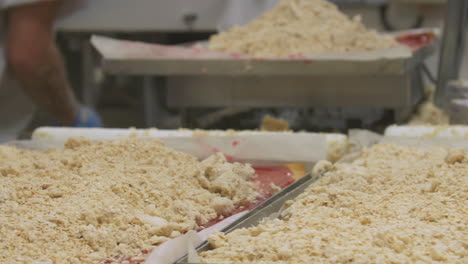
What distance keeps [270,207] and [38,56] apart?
177 cm

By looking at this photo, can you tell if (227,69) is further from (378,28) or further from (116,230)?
(378,28)

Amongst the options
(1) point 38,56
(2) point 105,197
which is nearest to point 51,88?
(1) point 38,56

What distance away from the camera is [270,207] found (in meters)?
0.99

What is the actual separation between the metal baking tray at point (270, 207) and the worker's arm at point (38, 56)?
5.46 feet

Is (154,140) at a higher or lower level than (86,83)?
higher

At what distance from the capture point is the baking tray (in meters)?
1.70

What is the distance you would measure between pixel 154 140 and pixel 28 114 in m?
1.99

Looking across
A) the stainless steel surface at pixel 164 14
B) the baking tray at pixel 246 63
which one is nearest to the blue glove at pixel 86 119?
the stainless steel surface at pixel 164 14

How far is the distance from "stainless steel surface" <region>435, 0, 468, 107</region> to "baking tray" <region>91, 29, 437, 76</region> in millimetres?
95

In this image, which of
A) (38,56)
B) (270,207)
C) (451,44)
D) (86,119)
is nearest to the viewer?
(270,207)

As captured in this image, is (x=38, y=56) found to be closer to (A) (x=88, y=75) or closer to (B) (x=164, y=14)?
(B) (x=164, y=14)

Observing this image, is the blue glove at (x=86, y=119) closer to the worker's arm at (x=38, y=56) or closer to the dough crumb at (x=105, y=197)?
the worker's arm at (x=38, y=56)

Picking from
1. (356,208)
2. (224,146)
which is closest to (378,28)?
(224,146)

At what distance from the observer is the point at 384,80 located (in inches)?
70.7
